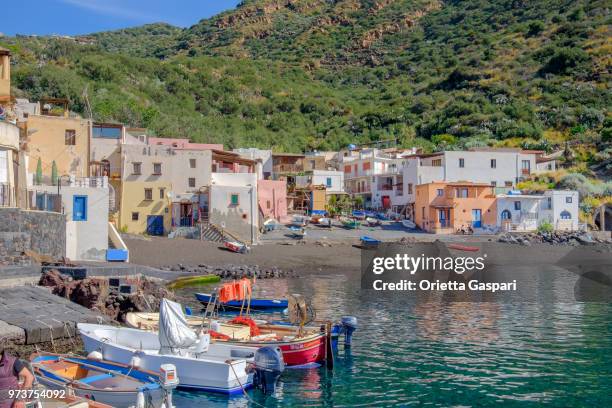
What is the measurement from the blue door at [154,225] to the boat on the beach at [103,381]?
36.6 m

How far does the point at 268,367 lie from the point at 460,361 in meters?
6.63

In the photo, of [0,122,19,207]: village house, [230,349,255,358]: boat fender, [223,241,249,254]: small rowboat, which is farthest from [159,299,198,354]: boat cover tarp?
[223,241,249,254]: small rowboat

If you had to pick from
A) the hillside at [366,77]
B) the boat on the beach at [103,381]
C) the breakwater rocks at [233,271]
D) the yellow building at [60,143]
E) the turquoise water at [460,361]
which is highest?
the hillside at [366,77]

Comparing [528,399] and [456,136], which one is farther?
[456,136]

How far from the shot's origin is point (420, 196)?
65375 millimetres

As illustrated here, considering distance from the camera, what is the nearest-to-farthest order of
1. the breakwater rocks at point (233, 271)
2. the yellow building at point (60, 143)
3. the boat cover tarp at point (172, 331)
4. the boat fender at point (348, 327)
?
the boat cover tarp at point (172, 331) → the boat fender at point (348, 327) → the breakwater rocks at point (233, 271) → the yellow building at point (60, 143)

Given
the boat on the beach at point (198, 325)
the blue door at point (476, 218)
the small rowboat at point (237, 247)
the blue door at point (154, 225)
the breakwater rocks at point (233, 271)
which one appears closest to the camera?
the boat on the beach at point (198, 325)

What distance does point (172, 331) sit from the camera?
55.1 ft

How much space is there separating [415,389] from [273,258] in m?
32.2

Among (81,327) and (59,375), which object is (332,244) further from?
(59,375)

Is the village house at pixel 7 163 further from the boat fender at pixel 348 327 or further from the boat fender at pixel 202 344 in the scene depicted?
the boat fender at pixel 348 327

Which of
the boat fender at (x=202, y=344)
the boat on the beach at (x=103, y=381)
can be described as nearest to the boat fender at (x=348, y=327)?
the boat fender at (x=202, y=344)

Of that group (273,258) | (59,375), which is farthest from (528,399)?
(273,258)

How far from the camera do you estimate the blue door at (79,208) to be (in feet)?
124
